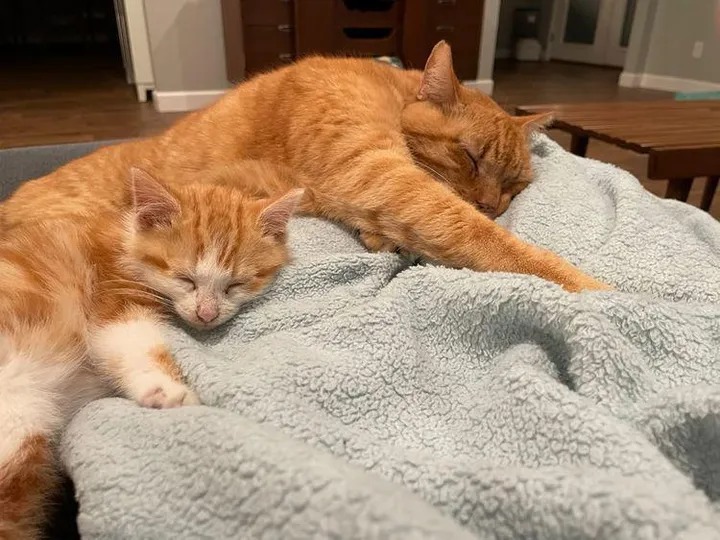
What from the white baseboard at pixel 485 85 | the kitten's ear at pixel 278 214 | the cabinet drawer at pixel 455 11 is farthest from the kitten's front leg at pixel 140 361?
the white baseboard at pixel 485 85

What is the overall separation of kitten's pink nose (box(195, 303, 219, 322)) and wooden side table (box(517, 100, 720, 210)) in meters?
1.26

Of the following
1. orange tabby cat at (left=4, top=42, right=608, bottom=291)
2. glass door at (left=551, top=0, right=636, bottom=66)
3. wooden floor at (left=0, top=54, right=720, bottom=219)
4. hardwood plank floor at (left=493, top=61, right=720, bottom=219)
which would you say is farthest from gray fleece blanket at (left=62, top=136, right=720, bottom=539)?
glass door at (left=551, top=0, right=636, bottom=66)

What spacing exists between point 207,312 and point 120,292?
16cm

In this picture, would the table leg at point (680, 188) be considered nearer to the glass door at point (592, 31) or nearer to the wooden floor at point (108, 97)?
the wooden floor at point (108, 97)

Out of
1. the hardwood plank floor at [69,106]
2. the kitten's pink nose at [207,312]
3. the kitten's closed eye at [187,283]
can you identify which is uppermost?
the kitten's closed eye at [187,283]

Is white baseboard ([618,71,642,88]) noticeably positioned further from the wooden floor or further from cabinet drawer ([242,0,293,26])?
cabinet drawer ([242,0,293,26])

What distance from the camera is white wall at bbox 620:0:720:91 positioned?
4.94 m

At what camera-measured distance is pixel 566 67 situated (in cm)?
669

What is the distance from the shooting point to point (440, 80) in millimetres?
1226

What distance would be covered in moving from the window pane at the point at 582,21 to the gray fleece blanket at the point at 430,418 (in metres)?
6.97

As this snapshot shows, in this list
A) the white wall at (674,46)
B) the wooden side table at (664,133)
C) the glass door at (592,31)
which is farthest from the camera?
the glass door at (592,31)

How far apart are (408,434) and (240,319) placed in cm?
35

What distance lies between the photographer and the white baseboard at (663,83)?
5074 mm

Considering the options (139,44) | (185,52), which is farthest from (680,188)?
(139,44)
